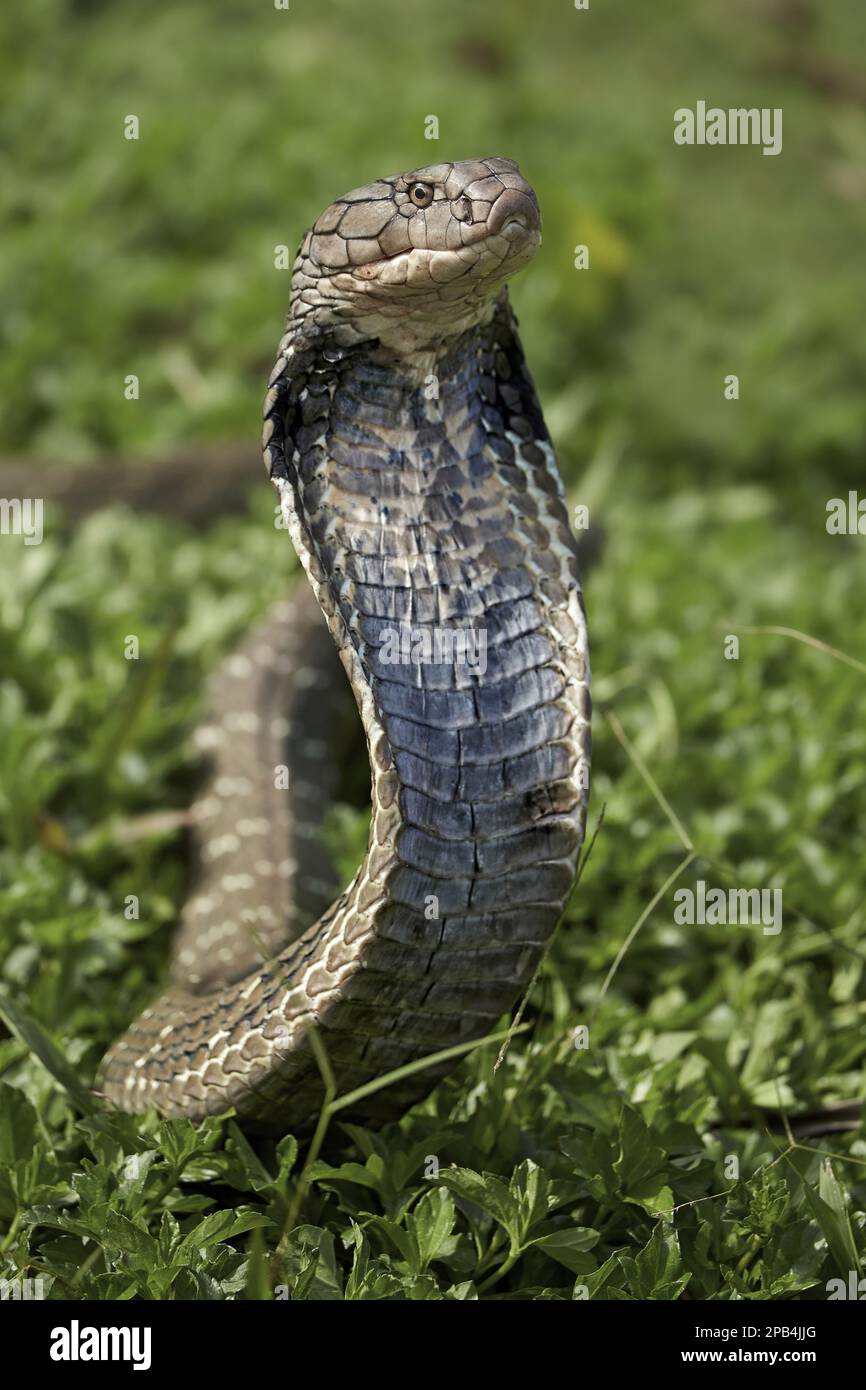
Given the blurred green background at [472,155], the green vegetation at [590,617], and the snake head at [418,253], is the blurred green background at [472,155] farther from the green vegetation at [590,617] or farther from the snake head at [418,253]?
the snake head at [418,253]

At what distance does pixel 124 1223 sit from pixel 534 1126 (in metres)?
0.84

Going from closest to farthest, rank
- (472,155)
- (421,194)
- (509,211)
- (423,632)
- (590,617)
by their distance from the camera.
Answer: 1. (509,211)
2. (421,194)
3. (423,632)
4. (590,617)
5. (472,155)

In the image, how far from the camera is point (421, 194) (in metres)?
2.49

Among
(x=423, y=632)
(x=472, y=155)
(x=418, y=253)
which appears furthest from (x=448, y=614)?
(x=472, y=155)

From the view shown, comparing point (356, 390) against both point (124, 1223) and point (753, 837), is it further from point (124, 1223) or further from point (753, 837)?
point (753, 837)

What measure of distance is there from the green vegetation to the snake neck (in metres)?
0.49

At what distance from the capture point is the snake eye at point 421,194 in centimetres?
247

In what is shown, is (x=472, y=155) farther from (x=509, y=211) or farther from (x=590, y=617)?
(x=509, y=211)

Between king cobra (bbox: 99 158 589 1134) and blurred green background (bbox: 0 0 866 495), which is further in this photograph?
blurred green background (bbox: 0 0 866 495)

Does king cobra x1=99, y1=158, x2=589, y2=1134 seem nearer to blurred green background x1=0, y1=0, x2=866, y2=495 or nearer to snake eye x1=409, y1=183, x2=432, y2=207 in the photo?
snake eye x1=409, y1=183, x2=432, y2=207

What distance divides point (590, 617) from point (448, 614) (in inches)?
105

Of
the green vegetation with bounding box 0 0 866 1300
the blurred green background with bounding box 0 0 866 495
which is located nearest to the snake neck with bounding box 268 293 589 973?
the green vegetation with bounding box 0 0 866 1300

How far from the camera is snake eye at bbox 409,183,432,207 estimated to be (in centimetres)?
247

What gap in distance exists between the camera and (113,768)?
170 inches
